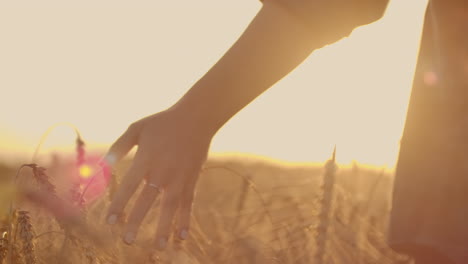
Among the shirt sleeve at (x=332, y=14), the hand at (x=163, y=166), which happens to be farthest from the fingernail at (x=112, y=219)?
the shirt sleeve at (x=332, y=14)

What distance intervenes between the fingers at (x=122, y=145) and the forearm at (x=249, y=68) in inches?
4.5

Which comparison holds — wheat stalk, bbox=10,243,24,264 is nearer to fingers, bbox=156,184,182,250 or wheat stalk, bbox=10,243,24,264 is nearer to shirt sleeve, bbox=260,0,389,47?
fingers, bbox=156,184,182,250

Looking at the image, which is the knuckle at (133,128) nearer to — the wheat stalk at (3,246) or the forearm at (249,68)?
the forearm at (249,68)

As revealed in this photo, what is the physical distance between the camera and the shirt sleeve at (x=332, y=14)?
2.12 m

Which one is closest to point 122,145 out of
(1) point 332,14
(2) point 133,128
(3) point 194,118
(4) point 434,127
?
(2) point 133,128

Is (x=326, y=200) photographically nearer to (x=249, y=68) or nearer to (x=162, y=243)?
(x=249, y=68)

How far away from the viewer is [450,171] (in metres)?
2.12

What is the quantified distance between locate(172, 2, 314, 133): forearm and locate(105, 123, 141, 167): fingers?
0.11m

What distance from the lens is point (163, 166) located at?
Answer: 194 centimetres

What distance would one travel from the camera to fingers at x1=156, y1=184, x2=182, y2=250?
6.15 ft

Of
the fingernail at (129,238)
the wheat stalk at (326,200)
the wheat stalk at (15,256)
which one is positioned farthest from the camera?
the wheat stalk at (326,200)

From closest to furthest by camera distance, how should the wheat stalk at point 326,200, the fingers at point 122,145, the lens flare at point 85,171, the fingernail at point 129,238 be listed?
the fingernail at point 129,238, the fingers at point 122,145, the lens flare at point 85,171, the wheat stalk at point 326,200

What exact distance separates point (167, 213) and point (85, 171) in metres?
0.53

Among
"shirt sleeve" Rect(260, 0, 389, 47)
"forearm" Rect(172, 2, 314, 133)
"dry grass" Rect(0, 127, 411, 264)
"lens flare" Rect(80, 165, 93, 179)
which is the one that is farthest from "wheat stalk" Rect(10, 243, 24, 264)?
"shirt sleeve" Rect(260, 0, 389, 47)
